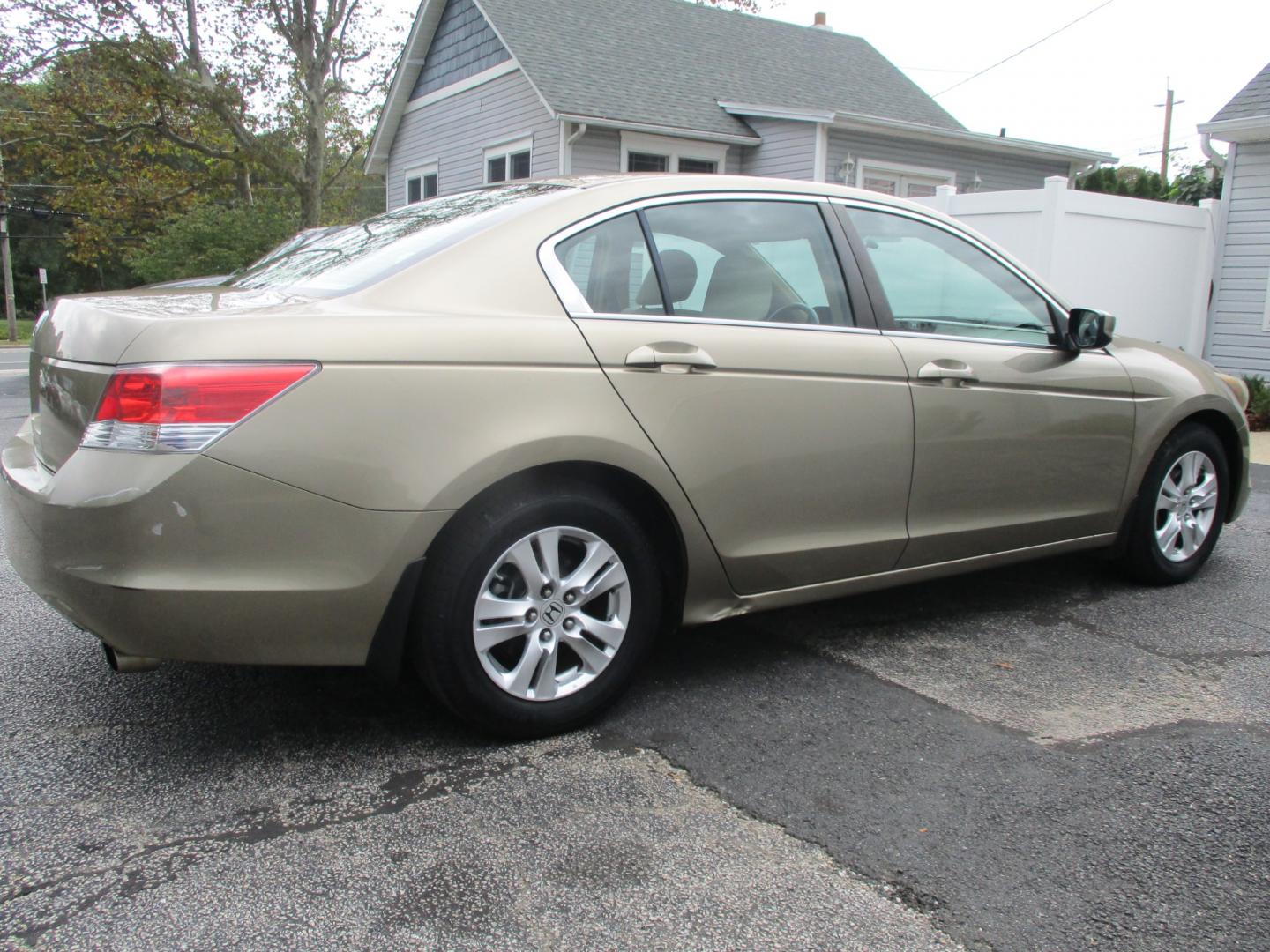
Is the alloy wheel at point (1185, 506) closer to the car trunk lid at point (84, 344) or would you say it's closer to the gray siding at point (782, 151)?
the car trunk lid at point (84, 344)

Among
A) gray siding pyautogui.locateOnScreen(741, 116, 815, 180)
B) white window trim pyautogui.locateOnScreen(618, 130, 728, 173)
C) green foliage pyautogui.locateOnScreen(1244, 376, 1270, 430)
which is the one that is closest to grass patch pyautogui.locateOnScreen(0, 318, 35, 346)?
white window trim pyautogui.locateOnScreen(618, 130, 728, 173)

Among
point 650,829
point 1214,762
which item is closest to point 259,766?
point 650,829

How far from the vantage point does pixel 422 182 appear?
2034 centimetres

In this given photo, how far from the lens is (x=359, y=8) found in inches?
875

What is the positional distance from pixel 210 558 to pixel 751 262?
6.20 ft

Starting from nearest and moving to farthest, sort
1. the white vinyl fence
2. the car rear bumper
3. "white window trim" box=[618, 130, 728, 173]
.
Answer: the car rear bumper → the white vinyl fence → "white window trim" box=[618, 130, 728, 173]

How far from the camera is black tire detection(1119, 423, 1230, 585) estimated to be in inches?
173

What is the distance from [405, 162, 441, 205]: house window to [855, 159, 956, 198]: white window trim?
7793 mm

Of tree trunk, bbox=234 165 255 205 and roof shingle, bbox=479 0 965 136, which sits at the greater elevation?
roof shingle, bbox=479 0 965 136

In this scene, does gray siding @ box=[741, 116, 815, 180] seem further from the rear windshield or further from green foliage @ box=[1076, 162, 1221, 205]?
the rear windshield

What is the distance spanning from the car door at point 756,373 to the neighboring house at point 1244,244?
34.2 ft

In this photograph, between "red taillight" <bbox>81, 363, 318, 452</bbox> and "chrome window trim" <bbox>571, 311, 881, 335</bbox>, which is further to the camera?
"chrome window trim" <bbox>571, 311, 881, 335</bbox>

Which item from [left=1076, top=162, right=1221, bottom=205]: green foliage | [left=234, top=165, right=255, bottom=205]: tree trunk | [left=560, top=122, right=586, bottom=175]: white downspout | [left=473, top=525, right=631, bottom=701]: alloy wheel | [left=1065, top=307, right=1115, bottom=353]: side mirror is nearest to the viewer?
[left=473, top=525, right=631, bottom=701]: alloy wheel

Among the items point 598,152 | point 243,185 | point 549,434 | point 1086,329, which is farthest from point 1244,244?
point 243,185
